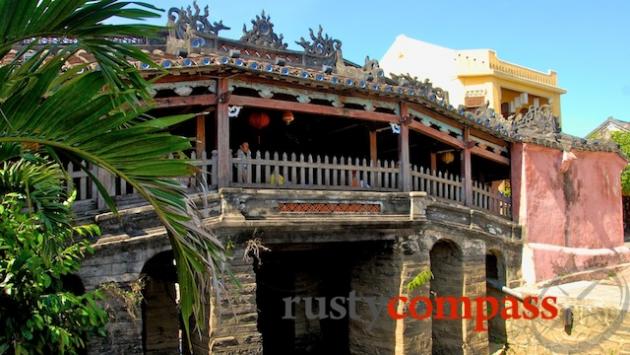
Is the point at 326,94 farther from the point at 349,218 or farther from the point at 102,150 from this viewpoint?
the point at 102,150

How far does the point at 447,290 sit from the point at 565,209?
450 centimetres

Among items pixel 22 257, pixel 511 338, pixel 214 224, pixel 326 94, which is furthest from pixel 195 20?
pixel 511 338

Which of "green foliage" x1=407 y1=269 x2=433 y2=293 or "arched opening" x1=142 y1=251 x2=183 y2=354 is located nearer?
"green foliage" x1=407 y1=269 x2=433 y2=293

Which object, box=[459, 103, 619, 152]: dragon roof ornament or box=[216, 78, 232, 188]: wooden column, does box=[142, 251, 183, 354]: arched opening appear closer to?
box=[216, 78, 232, 188]: wooden column

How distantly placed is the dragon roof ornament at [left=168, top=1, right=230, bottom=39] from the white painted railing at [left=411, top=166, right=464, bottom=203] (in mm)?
4743

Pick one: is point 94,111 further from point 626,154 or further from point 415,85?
point 626,154

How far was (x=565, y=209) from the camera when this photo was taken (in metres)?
13.4

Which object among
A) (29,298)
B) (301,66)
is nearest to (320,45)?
(301,66)

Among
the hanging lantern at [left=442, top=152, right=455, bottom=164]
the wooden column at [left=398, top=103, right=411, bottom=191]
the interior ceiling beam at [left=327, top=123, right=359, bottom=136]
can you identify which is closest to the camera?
the wooden column at [left=398, top=103, right=411, bottom=191]

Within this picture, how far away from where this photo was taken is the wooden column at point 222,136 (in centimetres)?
784

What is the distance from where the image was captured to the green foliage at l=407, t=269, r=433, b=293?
9375 mm

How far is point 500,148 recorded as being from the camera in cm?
1277

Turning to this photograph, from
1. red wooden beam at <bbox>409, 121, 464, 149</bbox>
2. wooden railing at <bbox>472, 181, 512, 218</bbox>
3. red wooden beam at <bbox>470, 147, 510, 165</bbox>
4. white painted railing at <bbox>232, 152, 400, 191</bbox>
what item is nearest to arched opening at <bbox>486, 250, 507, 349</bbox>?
wooden railing at <bbox>472, 181, 512, 218</bbox>

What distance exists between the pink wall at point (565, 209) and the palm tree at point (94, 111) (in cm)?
1070
